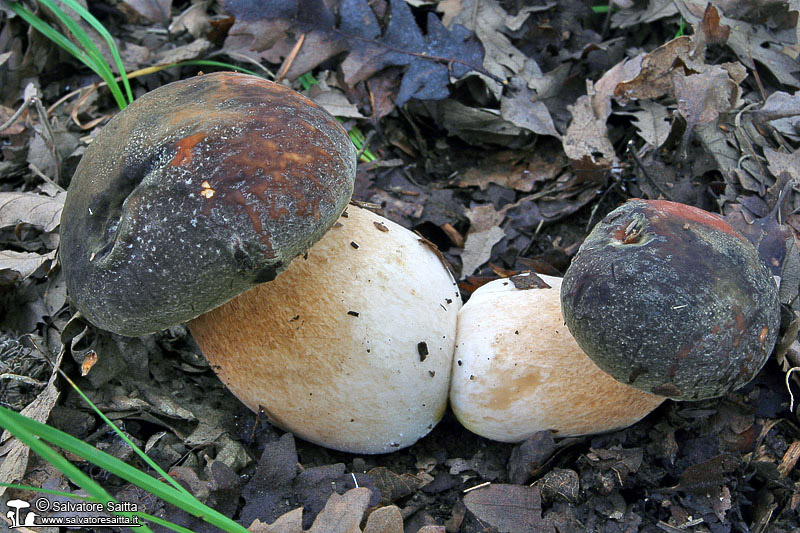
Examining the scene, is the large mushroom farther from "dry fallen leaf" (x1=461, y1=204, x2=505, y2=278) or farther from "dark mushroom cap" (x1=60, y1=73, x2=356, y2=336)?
"dry fallen leaf" (x1=461, y1=204, x2=505, y2=278)

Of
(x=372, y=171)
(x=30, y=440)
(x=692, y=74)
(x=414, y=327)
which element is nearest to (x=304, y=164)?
(x=414, y=327)

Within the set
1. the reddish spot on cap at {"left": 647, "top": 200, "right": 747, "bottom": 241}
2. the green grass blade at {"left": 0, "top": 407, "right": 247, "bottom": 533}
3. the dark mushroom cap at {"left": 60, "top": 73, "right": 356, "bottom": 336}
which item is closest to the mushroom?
the reddish spot on cap at {"left": 647, "top": 200, "right": 747, "bottom": 241}

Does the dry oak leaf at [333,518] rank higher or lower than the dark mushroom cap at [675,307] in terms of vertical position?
lower

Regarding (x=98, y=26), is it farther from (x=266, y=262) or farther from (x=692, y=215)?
(x=692, y=215)

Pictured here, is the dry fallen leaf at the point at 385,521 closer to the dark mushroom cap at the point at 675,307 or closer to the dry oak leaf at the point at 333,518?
the dry oak leaf at the point at 333,518

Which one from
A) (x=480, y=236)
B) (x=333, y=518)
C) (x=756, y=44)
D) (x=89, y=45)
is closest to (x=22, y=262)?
(x=89, y=45)

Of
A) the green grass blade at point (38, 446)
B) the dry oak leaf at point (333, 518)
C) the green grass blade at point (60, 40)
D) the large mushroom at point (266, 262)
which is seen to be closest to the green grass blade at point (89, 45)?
the green grass blade at point (60, 40)
